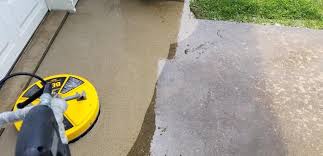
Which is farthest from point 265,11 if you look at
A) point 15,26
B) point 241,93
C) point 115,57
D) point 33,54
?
point 15,26

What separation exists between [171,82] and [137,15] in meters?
1.12

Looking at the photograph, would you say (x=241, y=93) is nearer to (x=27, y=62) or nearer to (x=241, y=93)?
(x=241, y=93)

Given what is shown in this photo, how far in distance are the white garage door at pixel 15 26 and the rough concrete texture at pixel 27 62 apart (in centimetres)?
6

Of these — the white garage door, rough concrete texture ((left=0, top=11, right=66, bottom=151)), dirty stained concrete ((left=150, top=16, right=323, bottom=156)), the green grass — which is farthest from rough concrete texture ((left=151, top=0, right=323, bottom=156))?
the white garage door

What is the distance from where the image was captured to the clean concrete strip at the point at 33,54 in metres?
2.61

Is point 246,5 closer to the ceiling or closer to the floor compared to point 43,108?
closer to the floor

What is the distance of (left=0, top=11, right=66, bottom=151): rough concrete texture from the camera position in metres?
2.34

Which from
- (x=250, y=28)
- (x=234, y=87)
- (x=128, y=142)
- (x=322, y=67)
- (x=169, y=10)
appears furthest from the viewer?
(x=169, y=10)

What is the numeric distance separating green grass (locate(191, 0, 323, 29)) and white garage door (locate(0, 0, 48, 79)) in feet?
5.60

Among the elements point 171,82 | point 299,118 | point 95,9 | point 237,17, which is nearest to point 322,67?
point 299,118

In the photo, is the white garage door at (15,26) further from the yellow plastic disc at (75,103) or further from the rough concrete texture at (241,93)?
the rough concrete texture at (241,93)

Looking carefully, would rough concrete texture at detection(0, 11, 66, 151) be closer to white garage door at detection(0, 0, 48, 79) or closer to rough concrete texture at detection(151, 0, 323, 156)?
white garage door at detection(0, 0, 48, 79)

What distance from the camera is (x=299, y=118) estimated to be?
252 centimetres

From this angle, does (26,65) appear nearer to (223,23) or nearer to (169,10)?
(169,10)
